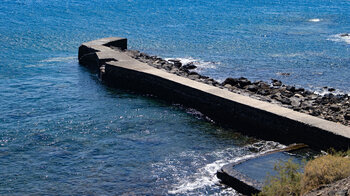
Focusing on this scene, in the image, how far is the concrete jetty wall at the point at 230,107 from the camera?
37.6ft

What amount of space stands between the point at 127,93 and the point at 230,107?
15.0 feet

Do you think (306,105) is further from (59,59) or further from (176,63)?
(59,59)

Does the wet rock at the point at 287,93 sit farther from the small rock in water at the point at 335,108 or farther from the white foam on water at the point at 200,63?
the white foam on water at the point at 200,63

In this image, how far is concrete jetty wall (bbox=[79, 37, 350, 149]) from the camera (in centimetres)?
1146

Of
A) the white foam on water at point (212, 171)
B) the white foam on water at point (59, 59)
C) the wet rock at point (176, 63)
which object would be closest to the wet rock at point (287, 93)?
the white foam on water at point (212, 171)

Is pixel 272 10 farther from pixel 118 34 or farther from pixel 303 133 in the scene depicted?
pixel 303 133

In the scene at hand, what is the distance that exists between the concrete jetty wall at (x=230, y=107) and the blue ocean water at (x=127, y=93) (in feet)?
1.64

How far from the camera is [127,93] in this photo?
1702cm

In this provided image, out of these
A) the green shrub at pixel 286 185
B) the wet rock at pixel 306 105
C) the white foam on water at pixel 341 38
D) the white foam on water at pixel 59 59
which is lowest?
the white foam on water at pixel 59 59

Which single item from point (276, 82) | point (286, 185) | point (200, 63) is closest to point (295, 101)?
point (276, 82)

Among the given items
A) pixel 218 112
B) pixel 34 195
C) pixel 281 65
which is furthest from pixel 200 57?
pixel 34 195

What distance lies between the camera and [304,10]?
4831 centimetres

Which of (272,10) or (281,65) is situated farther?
(272,10)

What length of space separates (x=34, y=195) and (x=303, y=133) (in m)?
6.27
